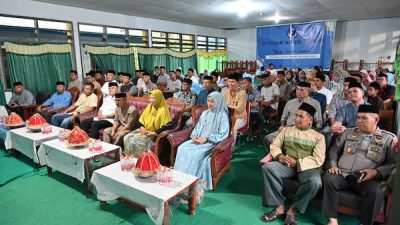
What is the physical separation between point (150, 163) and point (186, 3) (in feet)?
15.8

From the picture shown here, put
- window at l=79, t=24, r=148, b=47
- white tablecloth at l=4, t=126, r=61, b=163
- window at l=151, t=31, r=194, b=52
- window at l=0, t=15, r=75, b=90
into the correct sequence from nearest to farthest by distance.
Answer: white tablecloth at l=4, t=126, r=61, b=163 < window at l=0, t=15, r=75, b=90 < window at l=79, t=24, r=148, b=47 < window at l=151, t=31, r=194, b=52

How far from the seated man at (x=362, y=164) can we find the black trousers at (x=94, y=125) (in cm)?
331

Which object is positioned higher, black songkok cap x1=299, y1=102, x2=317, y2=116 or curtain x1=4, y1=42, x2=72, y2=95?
curtain x1=4, y1=42, x2=72, y2=95

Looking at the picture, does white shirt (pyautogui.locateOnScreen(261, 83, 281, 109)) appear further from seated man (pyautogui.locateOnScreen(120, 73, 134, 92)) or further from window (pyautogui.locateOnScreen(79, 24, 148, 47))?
window (pyautogui.locateOnScreen(79, 24, 148, 47))

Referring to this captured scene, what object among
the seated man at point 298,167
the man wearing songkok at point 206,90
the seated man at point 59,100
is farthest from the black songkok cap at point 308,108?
the seated man at point 59,100

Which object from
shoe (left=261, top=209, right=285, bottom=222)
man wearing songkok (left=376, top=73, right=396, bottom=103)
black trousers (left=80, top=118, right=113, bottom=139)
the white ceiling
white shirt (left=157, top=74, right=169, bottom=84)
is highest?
the white ceiling

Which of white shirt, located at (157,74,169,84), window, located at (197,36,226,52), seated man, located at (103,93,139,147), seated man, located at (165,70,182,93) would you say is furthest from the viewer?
window, located at (197,36,226,52)

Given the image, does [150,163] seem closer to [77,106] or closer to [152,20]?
[77,106]

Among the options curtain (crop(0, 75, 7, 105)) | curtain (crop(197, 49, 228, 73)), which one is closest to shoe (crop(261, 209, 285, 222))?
curtain (crop(0, 75, 7, 105))

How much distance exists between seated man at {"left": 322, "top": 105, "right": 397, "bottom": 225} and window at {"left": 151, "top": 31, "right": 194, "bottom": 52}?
7252mm

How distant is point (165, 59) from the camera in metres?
8.77

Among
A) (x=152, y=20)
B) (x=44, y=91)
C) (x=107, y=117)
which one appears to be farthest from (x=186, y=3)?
(x=44, y=91)

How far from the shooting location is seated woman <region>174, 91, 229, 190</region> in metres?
2.99

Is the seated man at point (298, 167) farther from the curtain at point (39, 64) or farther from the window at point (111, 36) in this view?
the window at point (111, 36)
